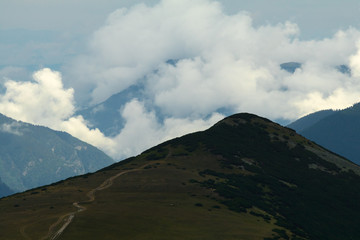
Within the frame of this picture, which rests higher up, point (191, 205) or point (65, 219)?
point (65, 219)

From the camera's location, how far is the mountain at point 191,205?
341ft

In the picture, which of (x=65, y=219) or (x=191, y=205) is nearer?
(x=65, y=219)

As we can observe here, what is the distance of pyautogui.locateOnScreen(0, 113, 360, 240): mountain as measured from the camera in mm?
103812

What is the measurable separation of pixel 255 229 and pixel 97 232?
37883mm

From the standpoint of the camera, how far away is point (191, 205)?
131 metres

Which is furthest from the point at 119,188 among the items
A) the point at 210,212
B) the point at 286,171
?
the point at 286,171

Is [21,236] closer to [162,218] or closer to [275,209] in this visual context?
[162,218]

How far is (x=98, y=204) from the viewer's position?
12625 centimetres

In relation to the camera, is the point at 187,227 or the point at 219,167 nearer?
the point at 187,227

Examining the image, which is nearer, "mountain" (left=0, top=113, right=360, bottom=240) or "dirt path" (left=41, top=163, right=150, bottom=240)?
"dirt path" (left=41, top=163, right=150, bottom=240)

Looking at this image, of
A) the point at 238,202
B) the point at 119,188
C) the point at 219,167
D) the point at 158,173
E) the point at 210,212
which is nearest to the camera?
the point at 210,212

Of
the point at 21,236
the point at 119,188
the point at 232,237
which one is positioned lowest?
the point at 232,237

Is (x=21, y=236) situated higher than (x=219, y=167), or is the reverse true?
(x=219, y=167)

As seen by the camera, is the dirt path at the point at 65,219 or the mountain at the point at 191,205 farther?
the mountain at the point at 191,205
